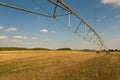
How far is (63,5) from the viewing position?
444 inches

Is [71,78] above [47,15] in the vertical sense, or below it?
below

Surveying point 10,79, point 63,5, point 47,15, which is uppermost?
point 63,5

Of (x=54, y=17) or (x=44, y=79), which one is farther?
(x=54, y=17)

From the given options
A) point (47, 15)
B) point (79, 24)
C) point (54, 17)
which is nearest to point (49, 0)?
point (47, 15)

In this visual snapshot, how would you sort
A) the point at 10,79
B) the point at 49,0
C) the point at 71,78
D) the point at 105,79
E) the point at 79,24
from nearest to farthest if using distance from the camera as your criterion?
the point at 49,0, the point at 105,79, the point at 71,78, the point at 10,79, the point at 79,24

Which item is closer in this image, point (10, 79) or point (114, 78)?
point (114, 78)

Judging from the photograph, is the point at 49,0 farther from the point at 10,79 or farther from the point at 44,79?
the point at 10,79

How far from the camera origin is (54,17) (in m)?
11.6

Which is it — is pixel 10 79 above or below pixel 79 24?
below

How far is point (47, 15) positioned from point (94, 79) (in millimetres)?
4252

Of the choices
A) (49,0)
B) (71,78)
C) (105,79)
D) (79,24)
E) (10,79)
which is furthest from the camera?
(79,24)

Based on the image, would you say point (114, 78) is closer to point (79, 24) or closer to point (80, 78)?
point (80, 78)

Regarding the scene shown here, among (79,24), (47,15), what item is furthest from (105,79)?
(79,24)

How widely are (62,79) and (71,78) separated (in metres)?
0.48
